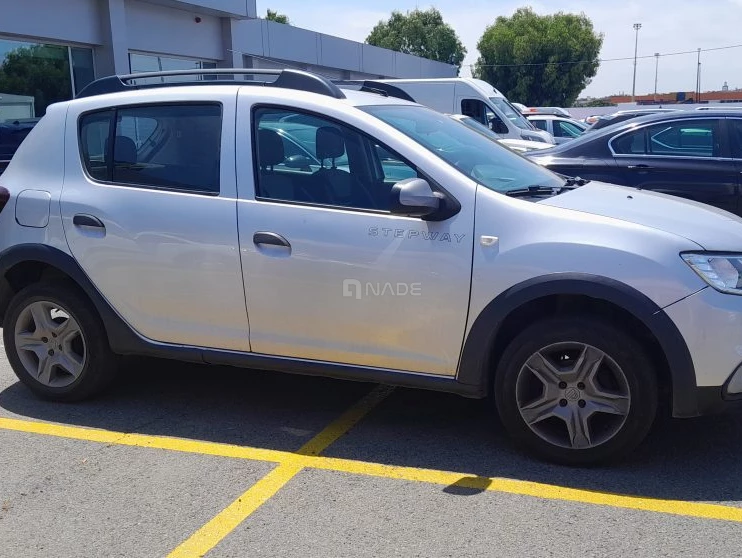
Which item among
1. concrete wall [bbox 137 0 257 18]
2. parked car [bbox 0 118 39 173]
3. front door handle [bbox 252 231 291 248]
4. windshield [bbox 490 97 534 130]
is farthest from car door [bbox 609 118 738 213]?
concrete wall [bbox 137 0 257 18]

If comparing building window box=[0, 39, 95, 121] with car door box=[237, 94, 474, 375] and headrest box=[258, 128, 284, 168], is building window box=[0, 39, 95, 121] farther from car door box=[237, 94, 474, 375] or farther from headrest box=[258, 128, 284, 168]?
car door box=[237, 94, 474, 375]

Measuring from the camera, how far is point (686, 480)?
370 cm

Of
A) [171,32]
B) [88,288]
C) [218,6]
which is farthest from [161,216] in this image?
[218,6]

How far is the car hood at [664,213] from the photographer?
367 cm

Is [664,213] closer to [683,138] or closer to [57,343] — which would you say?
[57,343]

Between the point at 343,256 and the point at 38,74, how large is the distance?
14507mm

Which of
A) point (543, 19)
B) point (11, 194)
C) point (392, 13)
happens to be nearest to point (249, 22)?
point (11, 194)

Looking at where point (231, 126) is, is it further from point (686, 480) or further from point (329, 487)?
point (686, 480)

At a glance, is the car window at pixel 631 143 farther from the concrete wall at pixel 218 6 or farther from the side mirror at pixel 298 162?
the concrete wall at pixel 218 6

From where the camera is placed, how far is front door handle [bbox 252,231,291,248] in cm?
407

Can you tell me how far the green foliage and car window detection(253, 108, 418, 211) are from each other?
43.3ft

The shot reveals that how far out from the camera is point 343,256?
3959 mm

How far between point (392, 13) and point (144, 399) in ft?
256

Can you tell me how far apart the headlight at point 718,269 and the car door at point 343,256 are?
981 mm
